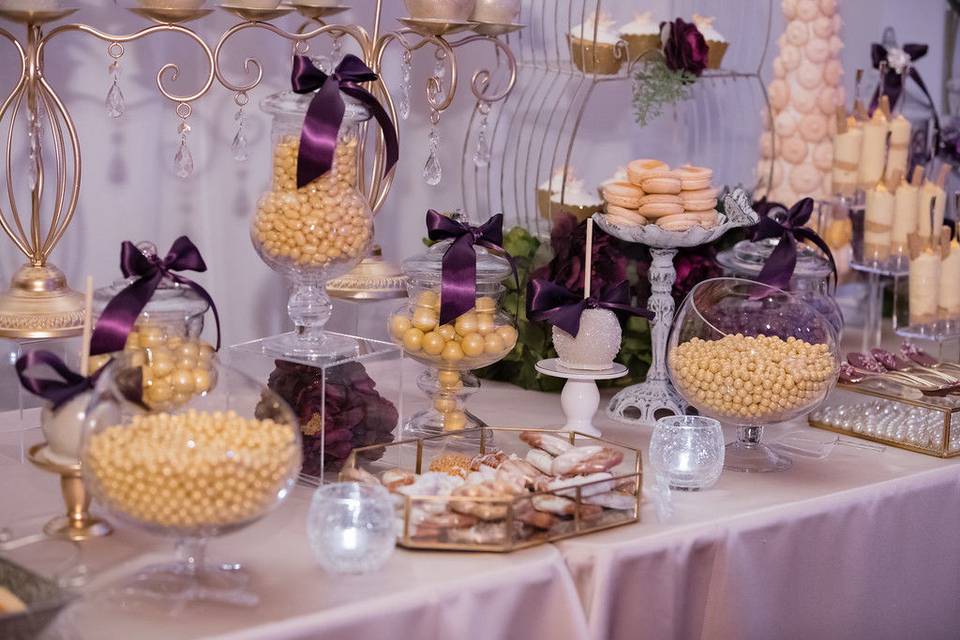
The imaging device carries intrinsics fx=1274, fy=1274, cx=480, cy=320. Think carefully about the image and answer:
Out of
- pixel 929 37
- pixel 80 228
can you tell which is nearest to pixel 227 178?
pixel 80 228

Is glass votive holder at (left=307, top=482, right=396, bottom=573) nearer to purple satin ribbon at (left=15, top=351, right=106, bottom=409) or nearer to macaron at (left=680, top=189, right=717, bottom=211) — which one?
purple satin ribbon at (left=15, top=351, right=106, bottom=409)

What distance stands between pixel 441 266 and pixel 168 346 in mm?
404

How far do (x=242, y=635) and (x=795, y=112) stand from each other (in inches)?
68.7

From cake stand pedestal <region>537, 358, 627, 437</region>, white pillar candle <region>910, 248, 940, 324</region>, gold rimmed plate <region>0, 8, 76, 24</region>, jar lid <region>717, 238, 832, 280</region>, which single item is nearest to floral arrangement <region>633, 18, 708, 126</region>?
jar lid <region>717, 238, 832, 280</region>

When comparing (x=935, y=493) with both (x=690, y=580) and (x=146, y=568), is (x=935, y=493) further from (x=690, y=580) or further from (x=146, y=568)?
(x=146, y=568)

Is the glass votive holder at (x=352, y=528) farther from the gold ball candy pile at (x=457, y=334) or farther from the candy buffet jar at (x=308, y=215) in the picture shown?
the gold ball candy pile at (x=457, y=334)

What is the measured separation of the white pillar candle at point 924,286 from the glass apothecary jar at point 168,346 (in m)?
1.26

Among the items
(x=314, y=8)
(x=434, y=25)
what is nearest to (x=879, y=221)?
(x=434, y=25)

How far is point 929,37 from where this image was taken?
3225mm

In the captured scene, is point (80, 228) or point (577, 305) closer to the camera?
point (577, 305)

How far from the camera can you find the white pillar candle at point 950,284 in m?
2.09

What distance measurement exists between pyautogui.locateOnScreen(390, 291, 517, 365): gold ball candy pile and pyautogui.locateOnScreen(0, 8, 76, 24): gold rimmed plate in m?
0.55

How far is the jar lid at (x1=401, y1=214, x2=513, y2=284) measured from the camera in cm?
155

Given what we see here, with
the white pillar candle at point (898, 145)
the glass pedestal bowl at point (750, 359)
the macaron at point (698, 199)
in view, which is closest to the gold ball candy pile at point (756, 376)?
the glass pedestal bowl at point (750, 359)
